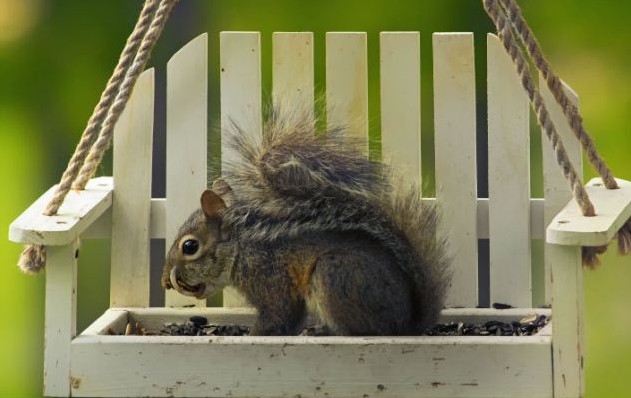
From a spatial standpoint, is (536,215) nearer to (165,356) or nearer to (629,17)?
(165,356)

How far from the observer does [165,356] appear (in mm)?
3174

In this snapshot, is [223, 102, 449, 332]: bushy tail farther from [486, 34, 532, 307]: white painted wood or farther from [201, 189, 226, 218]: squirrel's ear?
[486, 34, 532, 307]: white painted wood

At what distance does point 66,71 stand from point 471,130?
7.48 feet

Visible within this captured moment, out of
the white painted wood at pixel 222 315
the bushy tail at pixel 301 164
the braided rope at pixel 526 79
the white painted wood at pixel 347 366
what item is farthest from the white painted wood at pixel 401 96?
the white painted wood at pixel 347 366

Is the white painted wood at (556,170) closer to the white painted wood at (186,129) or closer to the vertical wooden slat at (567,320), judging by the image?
the vertical wooden slat at (567,320)

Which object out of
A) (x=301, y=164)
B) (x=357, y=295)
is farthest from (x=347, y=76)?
(x=357, y=295)

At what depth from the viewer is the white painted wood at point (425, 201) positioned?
3.78 metres

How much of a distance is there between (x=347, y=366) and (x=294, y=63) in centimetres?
96

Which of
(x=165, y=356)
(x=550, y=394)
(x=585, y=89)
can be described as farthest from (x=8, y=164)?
(x=550, y=394)

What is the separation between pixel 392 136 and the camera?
3791 mm

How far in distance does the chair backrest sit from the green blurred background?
1576 millimetres

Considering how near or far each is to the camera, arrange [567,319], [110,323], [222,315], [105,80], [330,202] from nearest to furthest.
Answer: [567,319]
[330,202]
[110,323]
[222,315]
[105,80]

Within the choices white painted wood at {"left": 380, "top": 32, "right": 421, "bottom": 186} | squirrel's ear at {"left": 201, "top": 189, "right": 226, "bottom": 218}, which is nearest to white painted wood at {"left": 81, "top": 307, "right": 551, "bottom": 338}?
squirrel's ear at {"left": 201, "top": 189, "right": 226, "bottom": 218}

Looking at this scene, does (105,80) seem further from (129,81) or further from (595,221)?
(595,221)
